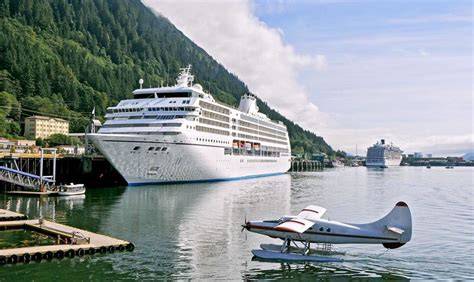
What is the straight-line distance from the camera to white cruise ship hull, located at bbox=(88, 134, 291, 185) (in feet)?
229

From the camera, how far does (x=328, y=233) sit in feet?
99.1

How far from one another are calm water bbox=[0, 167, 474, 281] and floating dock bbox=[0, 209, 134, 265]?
66 cm

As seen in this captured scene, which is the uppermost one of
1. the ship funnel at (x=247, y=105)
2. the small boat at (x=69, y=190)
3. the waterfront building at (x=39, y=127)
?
the ship funnel at (x=247, y=105)

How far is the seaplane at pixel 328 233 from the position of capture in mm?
29344

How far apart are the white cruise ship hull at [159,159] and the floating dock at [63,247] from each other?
111ft

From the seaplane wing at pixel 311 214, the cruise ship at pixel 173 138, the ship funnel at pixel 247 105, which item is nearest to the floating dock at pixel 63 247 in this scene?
the seaplane wing at pixel 311 214

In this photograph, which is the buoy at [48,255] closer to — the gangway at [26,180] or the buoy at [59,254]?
the buoy at [59,254]

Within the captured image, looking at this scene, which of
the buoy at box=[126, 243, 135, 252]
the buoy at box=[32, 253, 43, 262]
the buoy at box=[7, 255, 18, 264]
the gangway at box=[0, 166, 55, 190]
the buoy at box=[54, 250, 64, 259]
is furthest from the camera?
the gangway at box=[0, 166, 55, 190]

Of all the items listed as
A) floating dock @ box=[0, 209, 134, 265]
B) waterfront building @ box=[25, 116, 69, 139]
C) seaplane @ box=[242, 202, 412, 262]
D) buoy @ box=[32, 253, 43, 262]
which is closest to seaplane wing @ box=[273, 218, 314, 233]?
seaplane @ box=[242, 202, 412, 262]

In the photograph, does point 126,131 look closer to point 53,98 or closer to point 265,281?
point 265,281

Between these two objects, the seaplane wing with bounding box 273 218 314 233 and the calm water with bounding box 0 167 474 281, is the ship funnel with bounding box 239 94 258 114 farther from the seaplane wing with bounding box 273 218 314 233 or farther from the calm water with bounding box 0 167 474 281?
the seaplane wing with bounding box 273 218 314 233

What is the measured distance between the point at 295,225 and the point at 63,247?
13.3 meters

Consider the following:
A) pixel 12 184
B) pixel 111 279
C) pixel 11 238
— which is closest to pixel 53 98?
pixel 12 184

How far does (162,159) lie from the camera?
7425 centimetres
